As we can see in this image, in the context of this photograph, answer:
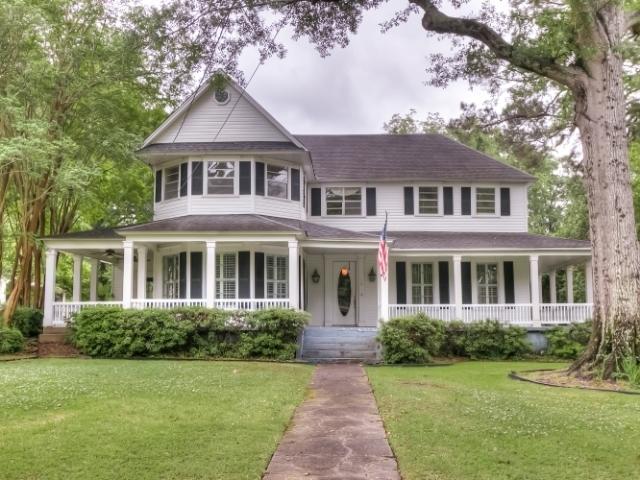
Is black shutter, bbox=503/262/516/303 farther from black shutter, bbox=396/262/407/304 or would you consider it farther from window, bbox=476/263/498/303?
black shutter, bbox=396/262/407/304

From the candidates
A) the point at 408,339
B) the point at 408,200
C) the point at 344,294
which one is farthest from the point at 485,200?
the point at 408,339

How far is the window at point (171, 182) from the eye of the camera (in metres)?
18.9

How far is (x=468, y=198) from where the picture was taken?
21.6 metres

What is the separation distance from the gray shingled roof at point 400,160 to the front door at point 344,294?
341 cm

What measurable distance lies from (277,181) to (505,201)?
336 inches

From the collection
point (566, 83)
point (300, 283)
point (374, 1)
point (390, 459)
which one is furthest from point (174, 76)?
A: point (300, 283)

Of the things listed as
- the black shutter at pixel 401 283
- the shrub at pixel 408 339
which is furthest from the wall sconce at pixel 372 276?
the shrub at pixel 408 339

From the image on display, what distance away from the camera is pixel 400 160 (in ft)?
74.4

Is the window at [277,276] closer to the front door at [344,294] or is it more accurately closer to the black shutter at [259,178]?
the black shutter at [259,178]

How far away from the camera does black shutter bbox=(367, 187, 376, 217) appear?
70.8 ft

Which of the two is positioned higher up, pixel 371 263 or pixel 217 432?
pixel 371 263

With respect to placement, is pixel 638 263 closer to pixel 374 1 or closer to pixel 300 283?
pixel 374 1

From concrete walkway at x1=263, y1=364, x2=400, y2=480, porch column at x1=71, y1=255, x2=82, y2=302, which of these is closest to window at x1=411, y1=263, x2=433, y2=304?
concrete walkway at x1=263, y1=364, x2=400, y2=480

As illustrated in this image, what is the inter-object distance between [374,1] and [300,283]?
30.6 feet
